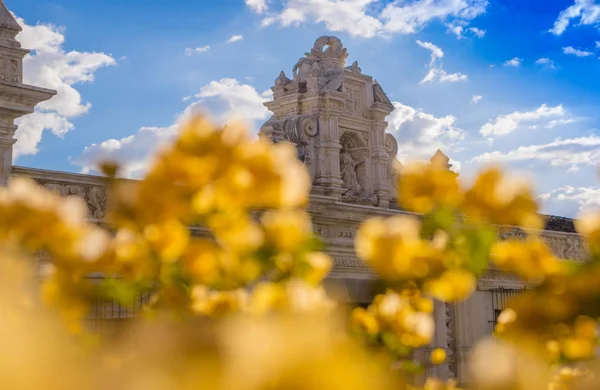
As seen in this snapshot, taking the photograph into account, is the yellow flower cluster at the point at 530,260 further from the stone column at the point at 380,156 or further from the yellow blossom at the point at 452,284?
the stone column at the point at 380,156

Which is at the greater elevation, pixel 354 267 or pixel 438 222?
pixel 354 267

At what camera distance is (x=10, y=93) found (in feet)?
23.0

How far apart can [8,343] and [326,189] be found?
1133 cm

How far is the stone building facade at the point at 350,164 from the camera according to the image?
32.3 ft

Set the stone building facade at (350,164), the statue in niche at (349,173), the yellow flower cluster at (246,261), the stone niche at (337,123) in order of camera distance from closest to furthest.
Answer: the yellow flower cluster at (246,261), the stone building facade at (350,164), the stone niche at (337,123), the statue in niche at (349,173)

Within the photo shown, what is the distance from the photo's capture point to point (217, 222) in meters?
0.91

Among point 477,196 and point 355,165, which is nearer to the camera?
point 477,196

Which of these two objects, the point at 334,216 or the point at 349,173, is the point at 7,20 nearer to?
the point at 334,216

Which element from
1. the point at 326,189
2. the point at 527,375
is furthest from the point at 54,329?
the point at 326,189

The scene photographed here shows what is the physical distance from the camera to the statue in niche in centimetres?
1302

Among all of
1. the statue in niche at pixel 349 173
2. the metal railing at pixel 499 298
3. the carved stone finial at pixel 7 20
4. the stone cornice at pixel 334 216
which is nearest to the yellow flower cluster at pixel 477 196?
the stone cornice at pixel 334 216

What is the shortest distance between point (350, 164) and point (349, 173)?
0.16 metres

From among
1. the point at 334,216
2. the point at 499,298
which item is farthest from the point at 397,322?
the point at 499,298

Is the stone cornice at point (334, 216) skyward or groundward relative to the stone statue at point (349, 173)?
groundward
